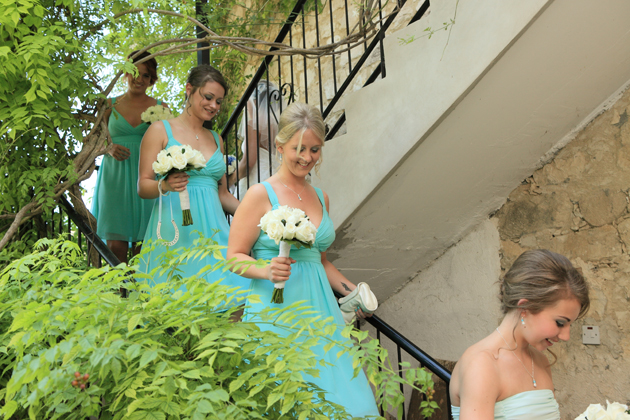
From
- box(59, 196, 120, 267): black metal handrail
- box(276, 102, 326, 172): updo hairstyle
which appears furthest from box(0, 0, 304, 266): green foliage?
box(276, 102, 326, 172): updo hairstyle

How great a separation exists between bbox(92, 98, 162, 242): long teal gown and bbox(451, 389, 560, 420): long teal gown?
8.08 ft

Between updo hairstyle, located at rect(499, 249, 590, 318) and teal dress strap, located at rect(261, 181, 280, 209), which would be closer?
updo hairstyle, located at rect(499, 249, 590, 318)

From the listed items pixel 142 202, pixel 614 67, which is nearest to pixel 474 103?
→ pixel 614 67

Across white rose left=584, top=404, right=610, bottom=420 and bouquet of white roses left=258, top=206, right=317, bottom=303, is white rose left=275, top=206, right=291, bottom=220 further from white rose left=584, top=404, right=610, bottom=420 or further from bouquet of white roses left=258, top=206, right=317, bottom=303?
white rose left=584, top=404, right=610, bottom=420

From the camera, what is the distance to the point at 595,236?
3.03 meters

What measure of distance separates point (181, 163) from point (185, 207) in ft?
0.82

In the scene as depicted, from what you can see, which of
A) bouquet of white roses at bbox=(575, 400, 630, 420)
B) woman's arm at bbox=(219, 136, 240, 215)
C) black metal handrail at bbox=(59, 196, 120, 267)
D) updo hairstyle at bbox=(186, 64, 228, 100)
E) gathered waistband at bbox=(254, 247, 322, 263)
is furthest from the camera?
woman's arm at bbox=(219, 136, 240, 215)

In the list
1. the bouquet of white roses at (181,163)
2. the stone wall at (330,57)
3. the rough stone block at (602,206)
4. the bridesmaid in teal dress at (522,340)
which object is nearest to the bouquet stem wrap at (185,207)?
the bouquet of white roses at (181,163)

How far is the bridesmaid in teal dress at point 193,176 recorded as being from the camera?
9.55 ft

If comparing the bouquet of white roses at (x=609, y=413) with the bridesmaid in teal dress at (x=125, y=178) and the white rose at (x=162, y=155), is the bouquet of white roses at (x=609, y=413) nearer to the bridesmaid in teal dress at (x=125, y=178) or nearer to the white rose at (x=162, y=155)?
the white rose at (x=162, y=155)

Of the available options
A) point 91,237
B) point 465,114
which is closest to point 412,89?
point 465,114

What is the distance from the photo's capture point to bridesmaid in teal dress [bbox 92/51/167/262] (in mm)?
3574

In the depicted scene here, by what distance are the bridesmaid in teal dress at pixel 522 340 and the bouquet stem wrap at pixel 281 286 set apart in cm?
73

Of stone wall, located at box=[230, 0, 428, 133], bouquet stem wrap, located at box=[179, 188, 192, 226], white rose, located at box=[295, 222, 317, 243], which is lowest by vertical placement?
white rose, located at box=[295, 222, 317, 243]
